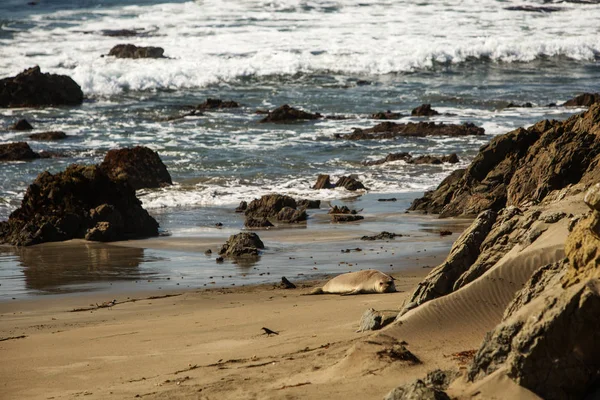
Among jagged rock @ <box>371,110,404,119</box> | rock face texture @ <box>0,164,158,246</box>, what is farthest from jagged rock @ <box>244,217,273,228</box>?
jagged rock @ <box>371,110,404,119</box>

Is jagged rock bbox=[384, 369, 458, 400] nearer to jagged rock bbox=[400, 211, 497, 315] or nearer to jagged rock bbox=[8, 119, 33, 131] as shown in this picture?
jagged rock bbox=[400, 211, 497, 315]

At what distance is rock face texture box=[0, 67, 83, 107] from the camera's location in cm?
2897

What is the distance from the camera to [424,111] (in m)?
26.7

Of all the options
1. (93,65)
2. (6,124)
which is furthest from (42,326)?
(93,65)

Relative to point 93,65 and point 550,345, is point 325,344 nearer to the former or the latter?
point 550,345

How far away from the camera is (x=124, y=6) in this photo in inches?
1829

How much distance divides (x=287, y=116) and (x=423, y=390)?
2231cm

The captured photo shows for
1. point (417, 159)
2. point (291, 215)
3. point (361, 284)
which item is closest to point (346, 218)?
point (291, 215)

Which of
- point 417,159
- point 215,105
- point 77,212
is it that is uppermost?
point 77,212

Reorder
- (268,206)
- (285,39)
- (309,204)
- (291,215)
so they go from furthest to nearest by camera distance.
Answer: (285,39), (309,204), (268,206), (291,215)

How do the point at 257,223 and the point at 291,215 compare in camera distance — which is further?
the point at 291,215

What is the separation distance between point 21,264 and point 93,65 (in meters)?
24.8

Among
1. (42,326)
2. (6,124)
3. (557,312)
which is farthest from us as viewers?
(6,124)

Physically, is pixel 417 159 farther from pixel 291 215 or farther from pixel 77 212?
pixel 77 212
